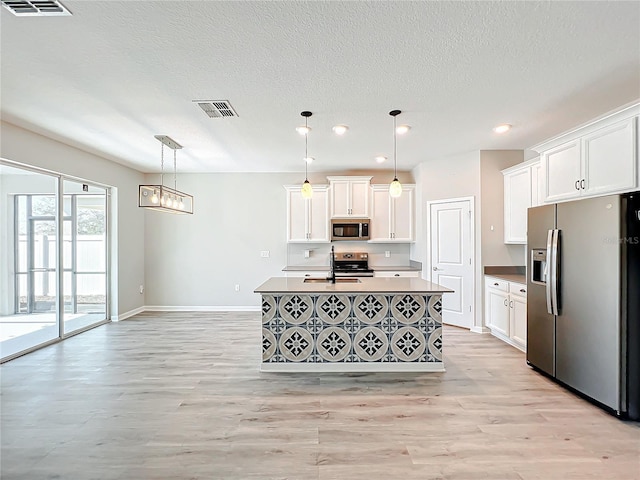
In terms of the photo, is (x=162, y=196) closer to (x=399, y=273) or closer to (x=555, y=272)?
(x=399, y=273)

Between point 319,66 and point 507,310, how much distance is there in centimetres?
375

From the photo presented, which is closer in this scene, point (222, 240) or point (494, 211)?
point (494, 211)

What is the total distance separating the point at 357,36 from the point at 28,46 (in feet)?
7.05

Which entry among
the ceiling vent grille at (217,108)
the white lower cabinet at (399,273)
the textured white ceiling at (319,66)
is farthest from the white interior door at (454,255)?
the ceiling vent grille at (217,108)

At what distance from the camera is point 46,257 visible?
14.9 feet

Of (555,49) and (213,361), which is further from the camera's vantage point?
(213,361)

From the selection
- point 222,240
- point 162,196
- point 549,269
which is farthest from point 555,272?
point 222,240

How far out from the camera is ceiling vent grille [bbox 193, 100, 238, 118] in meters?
3.12

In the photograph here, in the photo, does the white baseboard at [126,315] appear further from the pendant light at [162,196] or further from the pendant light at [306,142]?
the pendant light at [306,142]

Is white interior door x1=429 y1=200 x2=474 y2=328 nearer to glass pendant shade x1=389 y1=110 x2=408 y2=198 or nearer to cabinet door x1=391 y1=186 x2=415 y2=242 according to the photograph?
cabinet door x1=391 y1=186 x2=415 y2=242

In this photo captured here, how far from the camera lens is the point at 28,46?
223 cm

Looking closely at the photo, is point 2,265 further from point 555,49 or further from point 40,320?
point 555,49

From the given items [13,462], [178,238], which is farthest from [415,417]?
[178,238]

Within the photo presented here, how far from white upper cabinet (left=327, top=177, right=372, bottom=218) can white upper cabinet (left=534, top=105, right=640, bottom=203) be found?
2.91m
